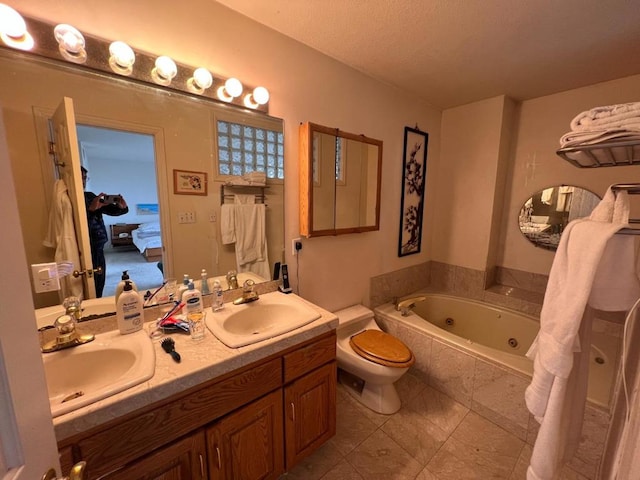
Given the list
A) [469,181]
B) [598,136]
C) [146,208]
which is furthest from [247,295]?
[469,181]

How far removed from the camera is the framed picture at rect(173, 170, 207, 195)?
1319mm

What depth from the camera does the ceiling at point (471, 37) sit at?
4.23 feet

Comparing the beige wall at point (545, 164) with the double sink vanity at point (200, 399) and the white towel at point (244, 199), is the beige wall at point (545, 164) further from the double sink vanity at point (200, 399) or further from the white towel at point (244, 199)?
the white towel at point (244, 199)

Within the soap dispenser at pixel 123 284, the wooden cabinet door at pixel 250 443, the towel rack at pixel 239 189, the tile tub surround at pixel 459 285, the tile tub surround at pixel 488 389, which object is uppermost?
the towel rack at pixel 239 189

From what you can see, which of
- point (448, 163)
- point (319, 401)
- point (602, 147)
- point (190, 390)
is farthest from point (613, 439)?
point (448, 163)

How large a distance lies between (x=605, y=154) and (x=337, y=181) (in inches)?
51.9

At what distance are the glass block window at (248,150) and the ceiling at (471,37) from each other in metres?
0.57

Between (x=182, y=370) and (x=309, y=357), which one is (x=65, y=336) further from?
(x=309, y=357)

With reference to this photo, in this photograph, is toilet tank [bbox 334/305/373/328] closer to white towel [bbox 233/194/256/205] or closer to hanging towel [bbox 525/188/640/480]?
white towel [bbox 233/194/256/205]

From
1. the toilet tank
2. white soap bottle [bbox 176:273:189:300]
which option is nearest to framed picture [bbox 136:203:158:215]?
white soap bottle [bbox 176:273:189:300]

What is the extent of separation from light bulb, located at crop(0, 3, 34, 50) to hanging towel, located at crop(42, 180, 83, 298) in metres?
0.47

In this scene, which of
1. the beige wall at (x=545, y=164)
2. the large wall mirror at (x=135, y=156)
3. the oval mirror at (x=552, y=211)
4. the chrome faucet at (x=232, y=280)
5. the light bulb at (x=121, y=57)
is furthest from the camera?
the oval mirror at (x=552, y=211)

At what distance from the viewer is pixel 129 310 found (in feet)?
3.69

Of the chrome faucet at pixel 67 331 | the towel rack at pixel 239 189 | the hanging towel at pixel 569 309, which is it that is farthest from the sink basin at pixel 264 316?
the hanging towel at pixel 569 309
